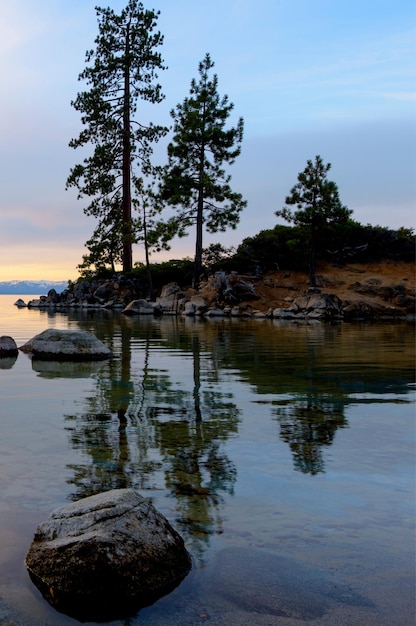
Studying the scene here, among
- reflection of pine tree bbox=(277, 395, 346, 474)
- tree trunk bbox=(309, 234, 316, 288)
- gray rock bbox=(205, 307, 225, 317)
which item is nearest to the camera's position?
reflection of pine tree bbox=(277, 395, 346, 474)

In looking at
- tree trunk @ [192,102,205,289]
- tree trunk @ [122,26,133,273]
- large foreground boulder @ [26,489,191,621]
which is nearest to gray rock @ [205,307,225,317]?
tree trunk @ [192,102,205,289]

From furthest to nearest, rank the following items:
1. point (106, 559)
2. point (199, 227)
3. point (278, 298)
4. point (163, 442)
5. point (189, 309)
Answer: point (199, 227)
point (278, 298)
point (189, 309)
point (163, 442)
point (106, 559)

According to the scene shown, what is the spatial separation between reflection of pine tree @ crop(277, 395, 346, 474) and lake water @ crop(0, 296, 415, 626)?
0.08 ft

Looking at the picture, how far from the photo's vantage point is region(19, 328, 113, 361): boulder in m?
13.2

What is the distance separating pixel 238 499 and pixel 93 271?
45.8m

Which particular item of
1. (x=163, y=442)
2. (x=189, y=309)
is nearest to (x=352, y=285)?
(x=189, y=309)

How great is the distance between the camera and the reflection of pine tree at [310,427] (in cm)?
555

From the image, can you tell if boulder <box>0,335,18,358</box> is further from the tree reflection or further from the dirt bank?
the dirt bank

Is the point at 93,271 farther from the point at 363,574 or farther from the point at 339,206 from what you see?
the point at 363,574

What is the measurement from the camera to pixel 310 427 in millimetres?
6855

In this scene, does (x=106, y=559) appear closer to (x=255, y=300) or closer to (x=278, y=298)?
(x=255, y=300)

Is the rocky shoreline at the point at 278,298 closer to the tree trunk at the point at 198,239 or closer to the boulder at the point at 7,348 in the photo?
the tree trunk at the point at 198,239

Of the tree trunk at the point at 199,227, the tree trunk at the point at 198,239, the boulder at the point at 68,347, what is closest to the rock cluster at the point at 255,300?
the tree trunk at the point at 198,239

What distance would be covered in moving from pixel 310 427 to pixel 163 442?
1879mm
